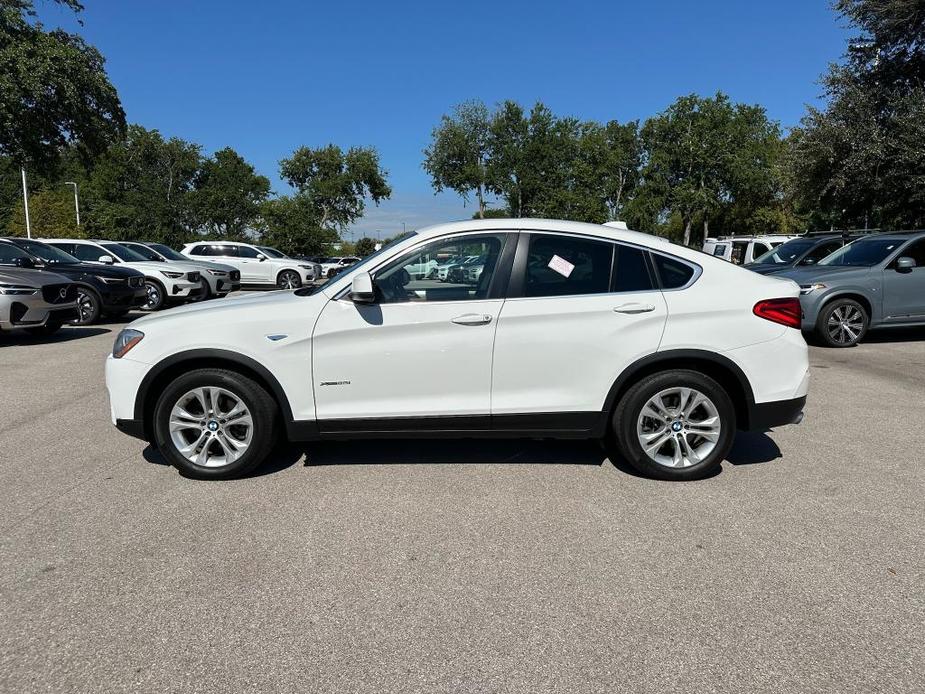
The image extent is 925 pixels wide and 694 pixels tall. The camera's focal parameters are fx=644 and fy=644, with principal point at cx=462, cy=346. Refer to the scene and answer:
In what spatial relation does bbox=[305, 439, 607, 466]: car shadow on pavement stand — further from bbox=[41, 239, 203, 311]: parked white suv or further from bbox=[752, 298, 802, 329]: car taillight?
bbox=[41, 239, 203, 311]: parked white suv

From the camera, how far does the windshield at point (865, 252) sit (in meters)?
9.98

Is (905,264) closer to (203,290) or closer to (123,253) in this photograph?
(203,290)

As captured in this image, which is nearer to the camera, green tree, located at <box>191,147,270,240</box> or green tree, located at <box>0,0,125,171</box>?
green tree, located at <box>0,0,125,171</box>

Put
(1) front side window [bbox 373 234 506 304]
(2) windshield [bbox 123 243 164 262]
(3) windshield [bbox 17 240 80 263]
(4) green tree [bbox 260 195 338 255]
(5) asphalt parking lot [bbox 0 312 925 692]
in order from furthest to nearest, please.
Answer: (4) green tree [bbox 260 195 338 255] < (2) windshield [bbox 123 243 164 262] < (3) windshield [bbox 17 240 80 263] < (1) front side window [bbox 373 234 506 304] < (5) asphalt parking lot [bbox 0 312 925 692]

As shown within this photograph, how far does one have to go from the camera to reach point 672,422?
425 cm

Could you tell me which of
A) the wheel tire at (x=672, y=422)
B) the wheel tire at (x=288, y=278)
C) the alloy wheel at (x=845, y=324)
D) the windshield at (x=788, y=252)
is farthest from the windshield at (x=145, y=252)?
the wheel tire at (x=672, y=422)

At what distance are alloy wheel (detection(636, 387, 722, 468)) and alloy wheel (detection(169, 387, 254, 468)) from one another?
261 cm

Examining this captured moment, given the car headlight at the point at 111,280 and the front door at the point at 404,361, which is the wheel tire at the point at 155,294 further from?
the front door at the point at 404,361

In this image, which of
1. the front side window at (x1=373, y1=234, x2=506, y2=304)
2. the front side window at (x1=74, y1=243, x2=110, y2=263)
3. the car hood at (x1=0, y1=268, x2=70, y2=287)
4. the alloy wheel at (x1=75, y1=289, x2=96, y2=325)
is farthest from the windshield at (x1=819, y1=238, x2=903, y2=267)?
the front side window at (x1=74, y1=243, x2=110, y2=263)

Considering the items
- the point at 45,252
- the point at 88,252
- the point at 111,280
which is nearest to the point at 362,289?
the point at 111,280

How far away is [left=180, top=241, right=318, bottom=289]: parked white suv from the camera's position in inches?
907

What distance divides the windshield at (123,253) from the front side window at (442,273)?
1444 centimetres

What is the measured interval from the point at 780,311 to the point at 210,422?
3.84 meters

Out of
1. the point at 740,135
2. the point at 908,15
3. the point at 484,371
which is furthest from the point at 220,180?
the point at 484,371
